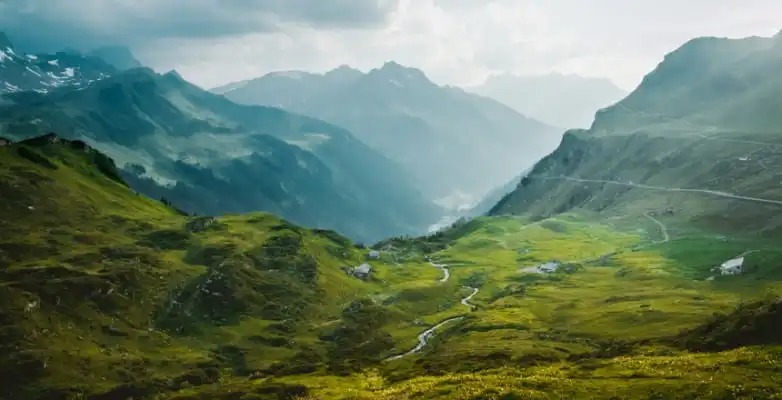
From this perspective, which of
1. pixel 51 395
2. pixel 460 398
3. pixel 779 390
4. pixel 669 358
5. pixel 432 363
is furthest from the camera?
pixel 51 395

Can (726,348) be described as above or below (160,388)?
above

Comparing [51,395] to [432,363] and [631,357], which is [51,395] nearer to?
[432,363]

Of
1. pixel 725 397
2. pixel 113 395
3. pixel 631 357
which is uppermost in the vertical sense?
pixel 725 397

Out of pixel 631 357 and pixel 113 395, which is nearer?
pixel 631 357

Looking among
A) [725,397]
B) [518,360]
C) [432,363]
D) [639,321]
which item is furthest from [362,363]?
[725,397]

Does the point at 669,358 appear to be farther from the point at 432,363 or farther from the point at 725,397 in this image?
the point at 432,363

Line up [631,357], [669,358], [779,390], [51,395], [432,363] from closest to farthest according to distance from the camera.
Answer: [779,390] → [669,358] → [631,357] → [432,363] → [51,395]

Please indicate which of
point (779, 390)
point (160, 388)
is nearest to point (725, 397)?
point (779, 390)

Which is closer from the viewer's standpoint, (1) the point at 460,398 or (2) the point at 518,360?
(1) the point at 460,398

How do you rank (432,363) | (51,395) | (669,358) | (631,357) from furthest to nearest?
(51,395) < (432,363) < (631,357) < (669,358)
